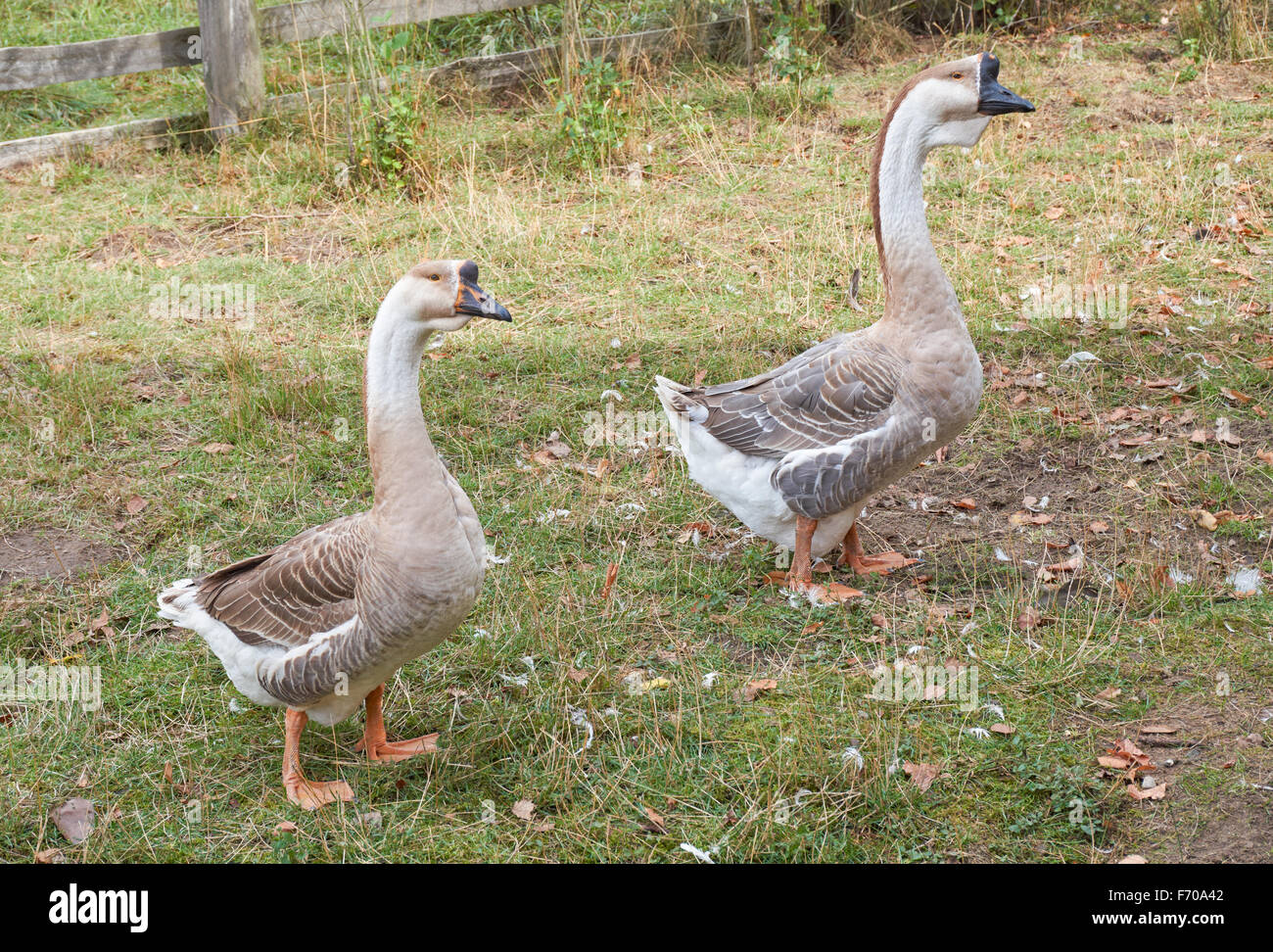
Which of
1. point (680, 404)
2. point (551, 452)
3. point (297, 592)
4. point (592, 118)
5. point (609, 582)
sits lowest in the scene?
point (609, 582)

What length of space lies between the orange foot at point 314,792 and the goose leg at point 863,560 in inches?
97.4

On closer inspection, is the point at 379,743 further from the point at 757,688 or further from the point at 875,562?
the point at 875,562

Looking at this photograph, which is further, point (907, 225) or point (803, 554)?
point (803, 554)

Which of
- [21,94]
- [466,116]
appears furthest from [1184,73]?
[21,94]

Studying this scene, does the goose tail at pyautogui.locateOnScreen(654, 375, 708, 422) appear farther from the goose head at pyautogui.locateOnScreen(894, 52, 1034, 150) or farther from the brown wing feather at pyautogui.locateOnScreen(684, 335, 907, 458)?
the goose head at pyautogui.locateOnScreen(894, 52, 1034, 150)

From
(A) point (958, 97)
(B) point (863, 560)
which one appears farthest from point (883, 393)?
(A) point (958, 97)

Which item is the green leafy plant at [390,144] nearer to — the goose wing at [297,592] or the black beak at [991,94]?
the black beak at [991,94]

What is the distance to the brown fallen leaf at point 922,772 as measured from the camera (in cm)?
390

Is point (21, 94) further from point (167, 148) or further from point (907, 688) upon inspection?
point (907, 688)

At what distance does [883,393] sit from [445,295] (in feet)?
6.77

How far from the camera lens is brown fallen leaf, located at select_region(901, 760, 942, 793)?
390cm

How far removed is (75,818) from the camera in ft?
13.0

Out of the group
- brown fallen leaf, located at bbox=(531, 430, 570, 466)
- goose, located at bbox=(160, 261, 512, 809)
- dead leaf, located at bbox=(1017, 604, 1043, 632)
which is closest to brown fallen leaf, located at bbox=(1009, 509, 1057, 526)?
dead leaf, located at bbox=(1017, 604, 1043, 632)

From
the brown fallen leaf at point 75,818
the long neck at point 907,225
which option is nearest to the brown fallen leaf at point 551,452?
the long neck at point 907,225
